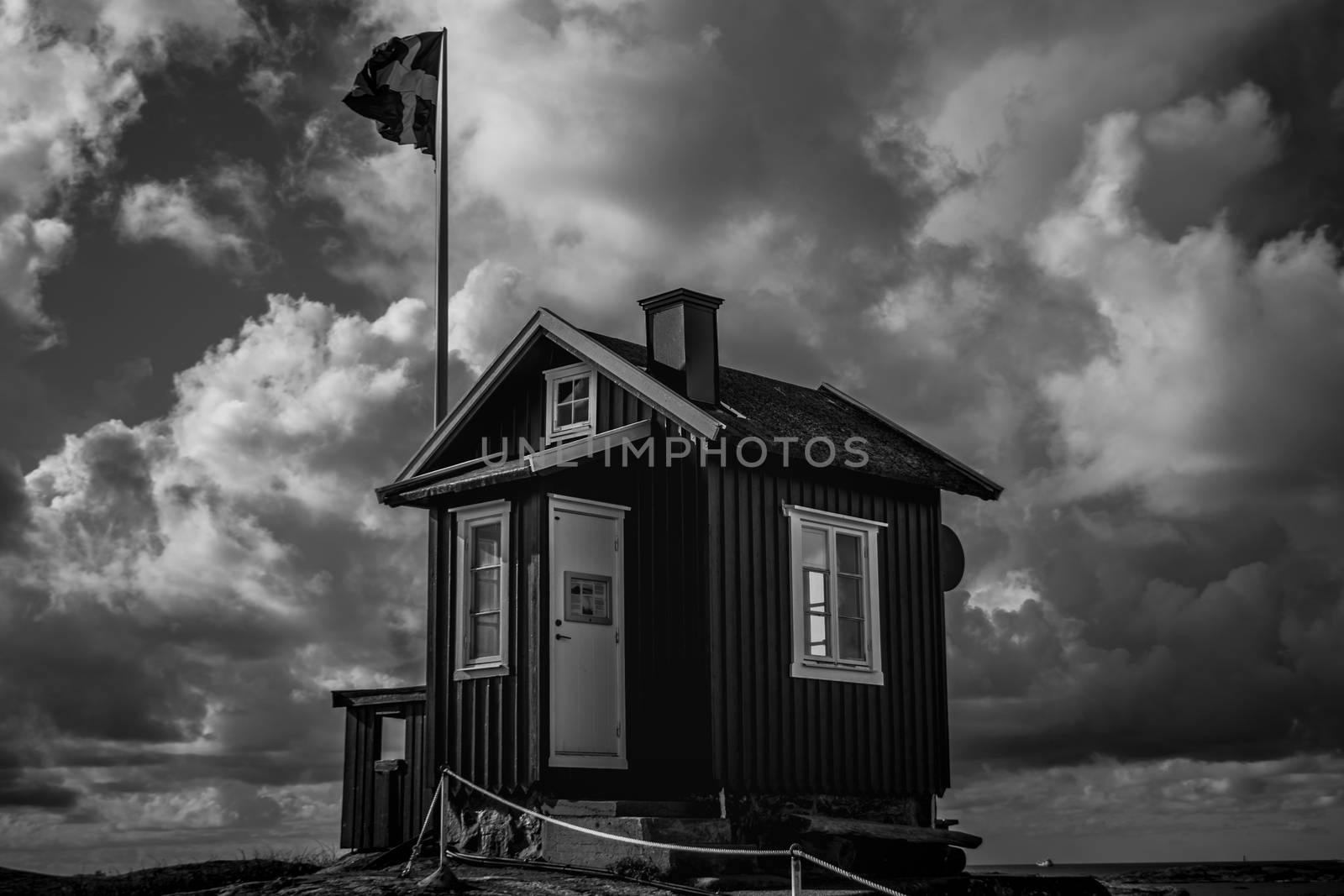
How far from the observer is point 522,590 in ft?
53.8

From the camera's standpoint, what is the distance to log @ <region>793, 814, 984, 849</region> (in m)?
16.5

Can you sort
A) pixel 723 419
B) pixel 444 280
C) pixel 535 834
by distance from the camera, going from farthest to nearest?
Answer: 1. pixel 444 280
2. pixel 723 419
3. pixel 535 834

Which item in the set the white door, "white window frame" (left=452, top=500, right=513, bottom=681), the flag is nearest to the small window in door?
the white door

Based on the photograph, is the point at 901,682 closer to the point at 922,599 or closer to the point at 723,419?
the point at 922,599

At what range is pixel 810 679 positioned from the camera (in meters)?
17.2

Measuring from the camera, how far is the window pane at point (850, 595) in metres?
18.2

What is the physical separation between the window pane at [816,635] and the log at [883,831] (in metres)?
1.97

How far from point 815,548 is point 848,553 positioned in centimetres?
55

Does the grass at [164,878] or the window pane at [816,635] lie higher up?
the window pane at [816,635]

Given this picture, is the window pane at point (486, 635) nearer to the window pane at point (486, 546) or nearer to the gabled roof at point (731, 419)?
the window pane at point (486, 546)

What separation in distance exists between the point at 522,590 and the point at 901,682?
524cm

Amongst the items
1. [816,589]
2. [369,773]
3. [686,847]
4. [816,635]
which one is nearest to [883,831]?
[816,635]

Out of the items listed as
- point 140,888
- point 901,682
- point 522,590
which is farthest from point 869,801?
point 140,888

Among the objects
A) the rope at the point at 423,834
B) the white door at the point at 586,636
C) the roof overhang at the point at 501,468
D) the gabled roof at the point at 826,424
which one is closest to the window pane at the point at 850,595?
the gabled roof at the point at 826,424
